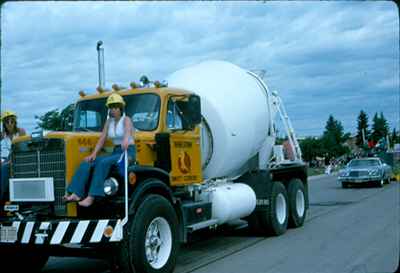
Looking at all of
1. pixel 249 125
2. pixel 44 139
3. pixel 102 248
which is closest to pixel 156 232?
pixel 102 248

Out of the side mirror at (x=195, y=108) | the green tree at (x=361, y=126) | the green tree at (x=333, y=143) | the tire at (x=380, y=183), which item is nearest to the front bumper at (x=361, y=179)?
the tire at (x=380, y=183)

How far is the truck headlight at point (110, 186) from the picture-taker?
23.2 ft

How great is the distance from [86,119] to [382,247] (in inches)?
221

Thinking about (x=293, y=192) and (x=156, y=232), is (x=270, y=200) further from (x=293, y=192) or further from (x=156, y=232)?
(x=156, y=232)

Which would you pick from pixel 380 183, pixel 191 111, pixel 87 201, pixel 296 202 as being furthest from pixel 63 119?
pixel 380 183

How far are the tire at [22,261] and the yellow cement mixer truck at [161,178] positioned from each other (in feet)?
0.06

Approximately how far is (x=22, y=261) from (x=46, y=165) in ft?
6.81

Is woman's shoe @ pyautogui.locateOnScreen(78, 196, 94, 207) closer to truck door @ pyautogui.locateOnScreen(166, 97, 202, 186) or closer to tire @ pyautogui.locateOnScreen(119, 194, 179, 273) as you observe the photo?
tire @ pyautogui.locateOnScreen(119, 194, 179, 273)

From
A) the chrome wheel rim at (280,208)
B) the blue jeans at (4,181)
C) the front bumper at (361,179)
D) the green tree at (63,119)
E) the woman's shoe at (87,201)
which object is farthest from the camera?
the front bumper at (361,179)

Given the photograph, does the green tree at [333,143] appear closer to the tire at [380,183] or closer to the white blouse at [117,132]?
the tire at [380,183]

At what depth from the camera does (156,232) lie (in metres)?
7.75

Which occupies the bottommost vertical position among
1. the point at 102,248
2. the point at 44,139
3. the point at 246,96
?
the point at 102,248

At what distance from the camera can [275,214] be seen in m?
12.0

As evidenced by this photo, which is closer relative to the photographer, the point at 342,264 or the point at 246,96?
the point at 342,264
